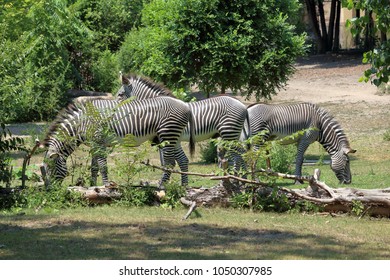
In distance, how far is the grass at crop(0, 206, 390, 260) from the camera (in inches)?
340

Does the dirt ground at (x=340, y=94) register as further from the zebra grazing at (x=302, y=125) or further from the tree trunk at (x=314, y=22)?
the zebra grazing at (x=302, y=125)

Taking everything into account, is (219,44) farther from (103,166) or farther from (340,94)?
(340,94)

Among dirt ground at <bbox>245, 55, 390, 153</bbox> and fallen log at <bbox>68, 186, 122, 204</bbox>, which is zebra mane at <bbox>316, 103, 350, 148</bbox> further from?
fallen log at <bbox>68, 186, 122, 204</bbox>

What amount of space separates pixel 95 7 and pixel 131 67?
5727 millimetres

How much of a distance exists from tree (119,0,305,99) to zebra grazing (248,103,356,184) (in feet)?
16.4

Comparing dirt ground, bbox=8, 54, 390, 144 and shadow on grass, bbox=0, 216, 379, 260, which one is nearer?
shadow on grass, bbox=0, 216, 379, 260

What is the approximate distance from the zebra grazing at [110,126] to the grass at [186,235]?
1436mm

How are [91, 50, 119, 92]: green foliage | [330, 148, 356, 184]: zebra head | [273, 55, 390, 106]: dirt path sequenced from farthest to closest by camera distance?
[91, 50, 119, 92]: green foliage → [273, 55, 390, 106]: dirt path → [330, 148, 356, 184]: zebra head

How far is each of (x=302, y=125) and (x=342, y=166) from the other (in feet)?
3.94

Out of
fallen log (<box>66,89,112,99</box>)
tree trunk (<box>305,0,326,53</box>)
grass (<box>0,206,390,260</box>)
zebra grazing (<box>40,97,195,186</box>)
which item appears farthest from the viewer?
tree trunk (<box>305,0,326,53</box>)

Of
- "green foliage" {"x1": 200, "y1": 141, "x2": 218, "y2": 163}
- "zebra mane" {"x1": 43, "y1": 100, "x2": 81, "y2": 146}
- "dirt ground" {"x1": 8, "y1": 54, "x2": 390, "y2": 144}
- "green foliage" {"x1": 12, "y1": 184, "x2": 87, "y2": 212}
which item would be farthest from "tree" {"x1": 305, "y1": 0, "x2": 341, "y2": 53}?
"green foliage" {"x1": 12, "y1": 184, "x2": 87, "y2": 212}

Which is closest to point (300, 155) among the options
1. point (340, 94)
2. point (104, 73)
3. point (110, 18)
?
point (104, 73)

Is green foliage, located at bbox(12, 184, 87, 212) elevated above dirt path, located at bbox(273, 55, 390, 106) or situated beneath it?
elevated above

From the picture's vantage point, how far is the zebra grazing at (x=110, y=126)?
12680mm
